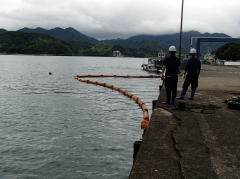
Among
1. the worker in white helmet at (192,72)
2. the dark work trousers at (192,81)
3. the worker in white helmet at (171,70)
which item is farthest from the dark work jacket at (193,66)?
the worker in white helmet at (171,70)

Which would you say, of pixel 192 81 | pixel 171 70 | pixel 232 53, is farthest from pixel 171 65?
pixel 232 53

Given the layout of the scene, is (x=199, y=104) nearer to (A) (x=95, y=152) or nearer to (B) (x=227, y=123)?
(B) (x=227, y=123)

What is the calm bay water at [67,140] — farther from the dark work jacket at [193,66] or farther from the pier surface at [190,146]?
the dark work jacket at [193,66]

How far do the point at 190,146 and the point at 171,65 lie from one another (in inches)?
207

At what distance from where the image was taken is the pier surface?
189 inches

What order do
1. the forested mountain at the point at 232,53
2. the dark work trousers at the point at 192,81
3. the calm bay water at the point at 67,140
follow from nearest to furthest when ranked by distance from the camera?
the calm bay water at the point at 67,140
the dark work trousers at the point at 192,81
the forested mountain at the point at 232,53

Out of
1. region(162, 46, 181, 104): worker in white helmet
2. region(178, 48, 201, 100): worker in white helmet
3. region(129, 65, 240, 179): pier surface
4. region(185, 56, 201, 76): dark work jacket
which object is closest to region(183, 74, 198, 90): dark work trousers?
region(178, 48, 201, 100): worker in white helmet

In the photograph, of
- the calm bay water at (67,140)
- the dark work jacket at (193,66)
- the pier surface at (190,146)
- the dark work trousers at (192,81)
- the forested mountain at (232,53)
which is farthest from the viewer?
the forested mountain at (232,53)

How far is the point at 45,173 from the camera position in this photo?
862 centimetres

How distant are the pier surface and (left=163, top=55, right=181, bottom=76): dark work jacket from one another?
1798 mm

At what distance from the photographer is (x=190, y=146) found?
6.15 metres

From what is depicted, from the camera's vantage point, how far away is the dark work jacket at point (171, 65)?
10.8 meters

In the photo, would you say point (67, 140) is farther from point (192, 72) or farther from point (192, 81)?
point (192, 72)

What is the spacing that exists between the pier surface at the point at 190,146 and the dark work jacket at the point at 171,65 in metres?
1.80
